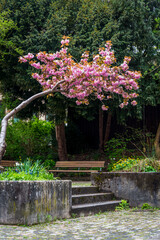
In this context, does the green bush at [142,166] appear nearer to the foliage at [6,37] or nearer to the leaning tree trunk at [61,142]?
the foliage at [6,37]

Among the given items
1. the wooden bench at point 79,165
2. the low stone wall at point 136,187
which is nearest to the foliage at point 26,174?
the low stone wall at point 136,187

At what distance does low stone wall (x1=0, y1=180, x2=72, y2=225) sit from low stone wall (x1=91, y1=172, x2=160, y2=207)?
2.97m

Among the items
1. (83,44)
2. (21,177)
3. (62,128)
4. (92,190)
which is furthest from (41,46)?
(21,177)

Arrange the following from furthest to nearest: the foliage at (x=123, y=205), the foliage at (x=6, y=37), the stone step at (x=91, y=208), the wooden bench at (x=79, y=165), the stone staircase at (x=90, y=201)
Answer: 1. the wooden bench at (x=79, y=165)
2. the foliage at (x=6, y=37)
3. the foliage at (x=123, y=205)
4. the stone staircase at (x=90, y=201)
5. the stone step at (x=91, y=208)

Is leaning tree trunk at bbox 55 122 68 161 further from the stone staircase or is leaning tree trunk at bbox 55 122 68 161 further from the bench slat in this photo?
the stone staircase

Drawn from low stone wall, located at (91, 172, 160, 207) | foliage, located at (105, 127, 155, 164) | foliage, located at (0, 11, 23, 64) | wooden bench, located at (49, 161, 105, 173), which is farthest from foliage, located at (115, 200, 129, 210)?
foliage, located at (0, 11, 23, 64)

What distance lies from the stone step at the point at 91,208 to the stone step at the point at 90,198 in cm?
16

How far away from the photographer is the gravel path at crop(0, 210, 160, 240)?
5.02 meters

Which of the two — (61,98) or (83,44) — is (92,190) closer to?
(61,98)

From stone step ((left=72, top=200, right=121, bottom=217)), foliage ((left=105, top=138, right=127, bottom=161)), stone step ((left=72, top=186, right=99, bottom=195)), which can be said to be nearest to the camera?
stone step ((left=72, top=200, right=121, bottom=217))

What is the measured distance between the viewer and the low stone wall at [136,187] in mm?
8617

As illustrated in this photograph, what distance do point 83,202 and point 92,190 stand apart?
1119mm

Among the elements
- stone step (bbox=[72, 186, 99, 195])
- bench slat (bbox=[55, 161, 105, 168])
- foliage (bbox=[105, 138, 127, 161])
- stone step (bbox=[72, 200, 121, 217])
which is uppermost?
foliage (bbox=[105, 138, 127, 161])

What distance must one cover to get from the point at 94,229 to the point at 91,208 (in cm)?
182
